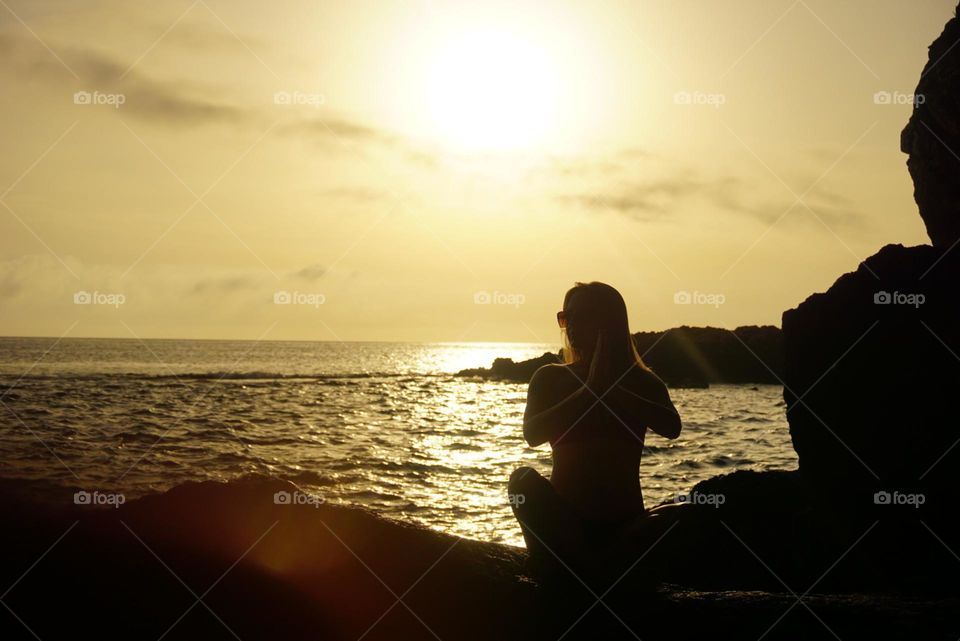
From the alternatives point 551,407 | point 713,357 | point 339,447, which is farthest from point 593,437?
point 713,357

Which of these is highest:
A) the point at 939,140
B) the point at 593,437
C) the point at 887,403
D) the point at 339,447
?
the point at 939,140

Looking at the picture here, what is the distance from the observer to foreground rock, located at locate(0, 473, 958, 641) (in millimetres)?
5055

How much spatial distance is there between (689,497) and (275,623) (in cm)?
832

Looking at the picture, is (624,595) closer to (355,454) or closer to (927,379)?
(927,379)

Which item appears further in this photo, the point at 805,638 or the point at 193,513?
the point at 193,513

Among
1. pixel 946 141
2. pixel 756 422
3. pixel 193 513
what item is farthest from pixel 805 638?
pixel 756 422

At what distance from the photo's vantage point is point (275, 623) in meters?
5.21

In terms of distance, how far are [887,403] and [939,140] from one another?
5.88 metres

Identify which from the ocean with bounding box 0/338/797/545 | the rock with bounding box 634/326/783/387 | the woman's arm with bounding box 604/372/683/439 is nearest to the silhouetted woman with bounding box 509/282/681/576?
the woman's arm with bounding box 604/372/683/439

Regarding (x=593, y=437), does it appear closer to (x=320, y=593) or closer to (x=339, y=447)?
(x=320, y=593)

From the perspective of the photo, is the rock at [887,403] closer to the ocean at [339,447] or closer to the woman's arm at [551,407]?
the ocean at [339,447]

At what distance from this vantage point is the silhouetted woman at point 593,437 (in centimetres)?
530

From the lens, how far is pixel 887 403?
10.0m

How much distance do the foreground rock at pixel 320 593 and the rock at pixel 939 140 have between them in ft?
31.4
